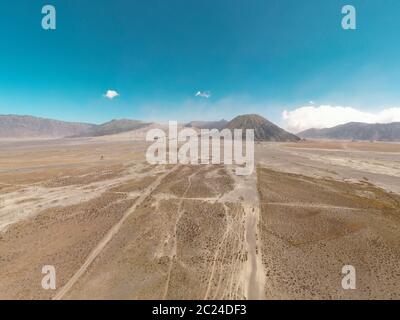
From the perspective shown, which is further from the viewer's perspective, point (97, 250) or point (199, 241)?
point (199, 241)

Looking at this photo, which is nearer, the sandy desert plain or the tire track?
the tire track

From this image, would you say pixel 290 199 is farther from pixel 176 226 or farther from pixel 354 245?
pixel 176 226

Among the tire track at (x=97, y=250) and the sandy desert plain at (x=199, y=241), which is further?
the sandy desert plain at (x=199, y=241)

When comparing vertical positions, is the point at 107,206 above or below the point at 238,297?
above
